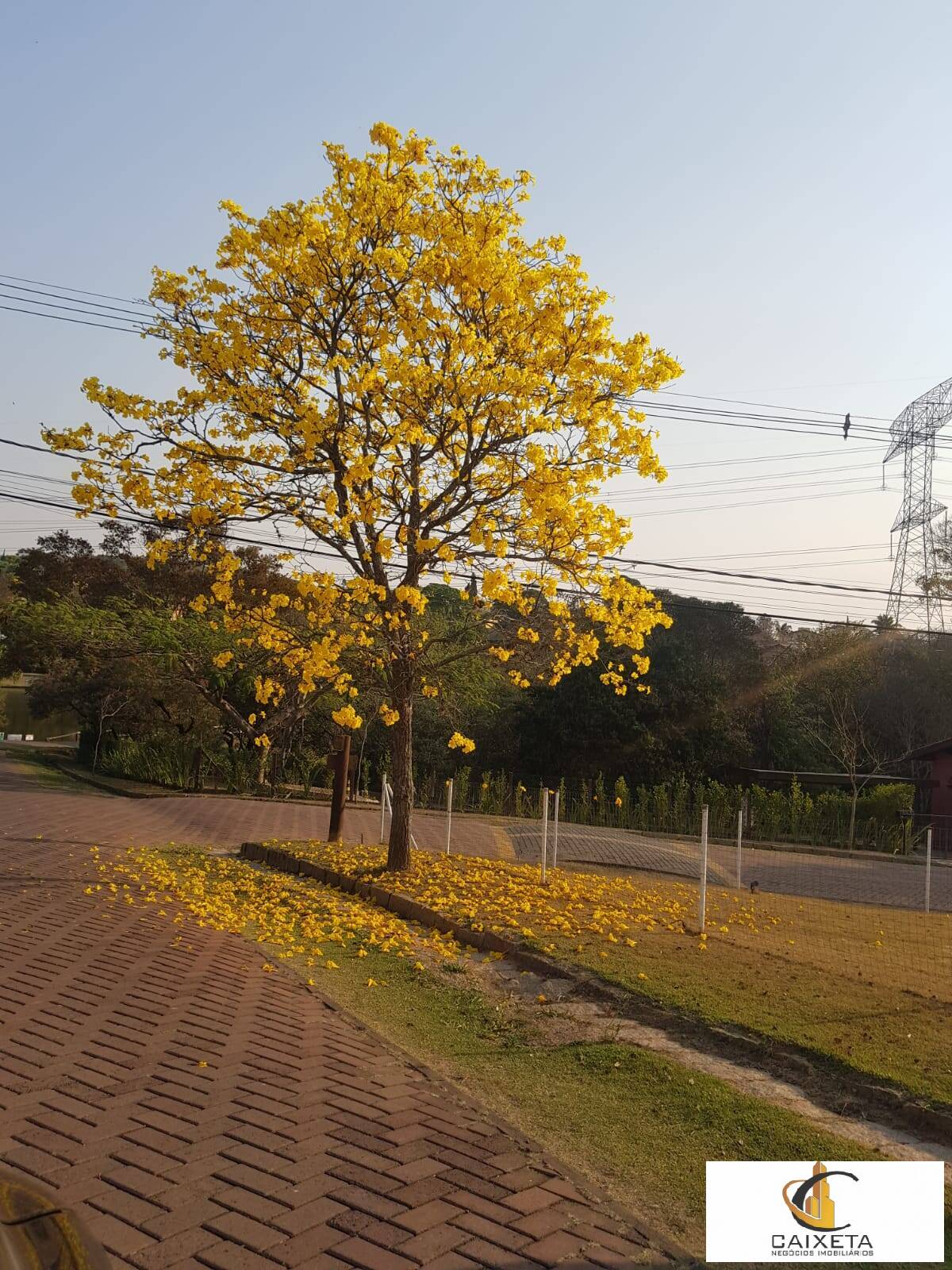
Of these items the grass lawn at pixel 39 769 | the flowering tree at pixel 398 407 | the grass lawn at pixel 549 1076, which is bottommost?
the grass lawn at pixel 549 1076

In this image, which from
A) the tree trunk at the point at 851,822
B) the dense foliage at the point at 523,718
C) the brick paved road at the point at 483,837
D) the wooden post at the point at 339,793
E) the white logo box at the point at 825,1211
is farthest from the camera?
the dense foliage at the point at 523,718

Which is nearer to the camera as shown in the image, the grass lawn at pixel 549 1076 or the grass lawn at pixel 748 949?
the grass lawn at pixel 549 1076

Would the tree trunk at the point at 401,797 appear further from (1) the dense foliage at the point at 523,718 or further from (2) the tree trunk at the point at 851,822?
(2) the tree trunk at the point at 851,822

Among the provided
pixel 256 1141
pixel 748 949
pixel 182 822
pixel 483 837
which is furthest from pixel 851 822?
pixel 256 1141

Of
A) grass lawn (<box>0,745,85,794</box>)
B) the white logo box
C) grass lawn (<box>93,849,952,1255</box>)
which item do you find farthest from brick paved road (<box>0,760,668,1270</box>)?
grass lawn (<box>0,745,85,794</box>)

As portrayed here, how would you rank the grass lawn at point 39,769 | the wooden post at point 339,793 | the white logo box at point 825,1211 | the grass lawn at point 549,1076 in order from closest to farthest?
the white logo box at point 825,1211 → the grass lawn at point 549,1076 → the wooden post at point 339,793 → the grass lawn at point 39,769

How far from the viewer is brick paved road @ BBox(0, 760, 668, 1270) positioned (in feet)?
12.0

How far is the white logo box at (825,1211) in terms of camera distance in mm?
3951

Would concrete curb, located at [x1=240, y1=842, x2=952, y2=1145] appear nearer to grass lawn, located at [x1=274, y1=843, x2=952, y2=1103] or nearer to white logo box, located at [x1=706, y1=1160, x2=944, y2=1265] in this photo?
grass lawn, located at [x1=274, y1=843, x2=952, y2=1103]

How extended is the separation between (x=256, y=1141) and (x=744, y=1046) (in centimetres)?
327

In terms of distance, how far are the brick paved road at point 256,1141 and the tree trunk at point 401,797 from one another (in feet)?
17.4

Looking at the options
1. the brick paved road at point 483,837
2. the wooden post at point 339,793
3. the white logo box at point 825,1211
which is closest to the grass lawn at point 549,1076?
the white logo box at point 825,1211

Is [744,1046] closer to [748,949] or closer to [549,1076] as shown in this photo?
[549,1076]

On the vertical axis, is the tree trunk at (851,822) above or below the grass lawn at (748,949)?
above
